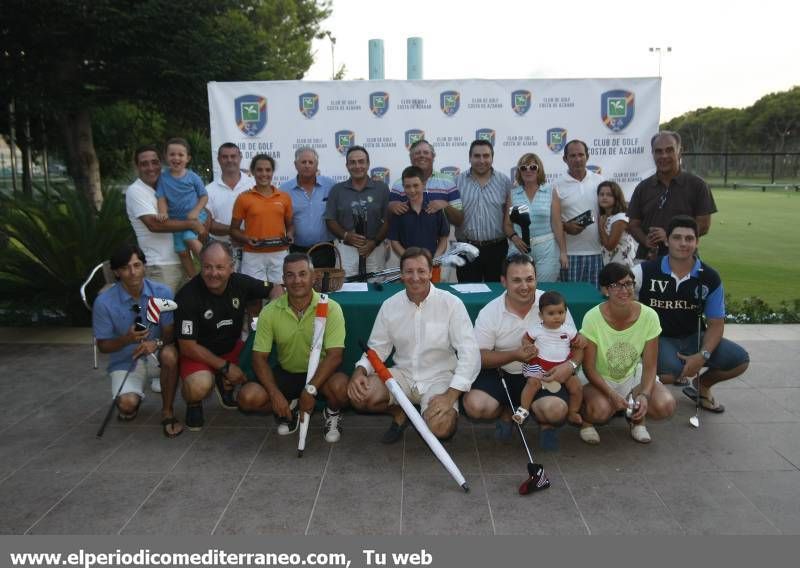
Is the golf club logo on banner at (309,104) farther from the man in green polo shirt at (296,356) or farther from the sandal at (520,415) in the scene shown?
the sandal at (520,415)

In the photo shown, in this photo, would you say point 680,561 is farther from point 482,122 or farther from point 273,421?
point 482,122

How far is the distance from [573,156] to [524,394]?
2.44m

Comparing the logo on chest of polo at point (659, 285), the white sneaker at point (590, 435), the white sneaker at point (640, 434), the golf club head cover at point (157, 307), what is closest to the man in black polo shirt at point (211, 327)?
the golf club head cover at point (157, 307)

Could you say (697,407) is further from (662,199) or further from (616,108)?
(616,108)

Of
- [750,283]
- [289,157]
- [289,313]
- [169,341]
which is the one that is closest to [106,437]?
[169,341]

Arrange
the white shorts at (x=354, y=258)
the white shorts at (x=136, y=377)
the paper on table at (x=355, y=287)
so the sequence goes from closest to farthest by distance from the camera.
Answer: the white shorts at (x=136, y=377), the paper on table at (x=355, y=287), the white shorts at (x=354, y=258)

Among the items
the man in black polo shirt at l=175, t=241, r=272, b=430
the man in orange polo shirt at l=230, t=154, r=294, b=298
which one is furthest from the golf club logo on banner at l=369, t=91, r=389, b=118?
the man in black polo shirt at l=175, t=241, r=272, b=430

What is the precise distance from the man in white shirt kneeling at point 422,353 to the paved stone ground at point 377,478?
0.24 meters

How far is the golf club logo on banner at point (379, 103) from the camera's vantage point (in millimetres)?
6723

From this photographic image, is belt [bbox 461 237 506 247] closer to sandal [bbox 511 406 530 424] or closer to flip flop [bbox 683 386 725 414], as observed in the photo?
flip flop [bbox 683 386 725 414]

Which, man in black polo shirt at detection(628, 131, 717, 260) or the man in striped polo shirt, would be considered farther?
the man in striped polo shirt

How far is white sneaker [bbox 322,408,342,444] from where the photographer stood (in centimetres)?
391

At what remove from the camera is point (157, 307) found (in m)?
3.94

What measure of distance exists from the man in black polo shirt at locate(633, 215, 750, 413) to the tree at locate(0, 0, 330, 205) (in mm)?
12996
